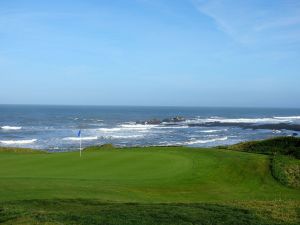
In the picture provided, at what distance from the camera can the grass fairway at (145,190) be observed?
411 inches

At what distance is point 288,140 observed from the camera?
3306 cm

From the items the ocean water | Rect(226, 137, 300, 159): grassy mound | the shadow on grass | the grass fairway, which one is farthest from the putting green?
the ocean water

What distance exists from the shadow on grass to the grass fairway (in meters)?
0.02

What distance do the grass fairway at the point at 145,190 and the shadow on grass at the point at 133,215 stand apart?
0.8 inches

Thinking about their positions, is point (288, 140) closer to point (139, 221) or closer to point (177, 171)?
point (177, 171)

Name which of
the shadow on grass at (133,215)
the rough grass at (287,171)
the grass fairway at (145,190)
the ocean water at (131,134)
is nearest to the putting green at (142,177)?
the grass fairway at (145,190)

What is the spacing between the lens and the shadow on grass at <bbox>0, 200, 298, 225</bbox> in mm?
9919

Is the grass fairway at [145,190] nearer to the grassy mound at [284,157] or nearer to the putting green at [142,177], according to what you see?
the putting green at [142,177]

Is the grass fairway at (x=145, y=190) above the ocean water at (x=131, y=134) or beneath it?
above

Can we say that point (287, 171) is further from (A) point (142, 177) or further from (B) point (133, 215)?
(B) point (133, 215)

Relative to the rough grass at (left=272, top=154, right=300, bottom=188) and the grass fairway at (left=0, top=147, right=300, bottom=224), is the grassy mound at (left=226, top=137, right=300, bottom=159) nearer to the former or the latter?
the grass fairway at (left=0, top=147, right=300, bottom=224)

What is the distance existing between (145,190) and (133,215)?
6147 mm

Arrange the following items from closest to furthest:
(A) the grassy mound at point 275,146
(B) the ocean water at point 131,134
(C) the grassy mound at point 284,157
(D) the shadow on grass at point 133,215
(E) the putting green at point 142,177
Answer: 1. (D) the shadow on grass at point 133,215
2. (E) the putting green at point 142,177
3. (C) the grassy mound at point 284,157
4. (A) the grassy mound at point 275,146
5. (B) the ocean water at point 131,134

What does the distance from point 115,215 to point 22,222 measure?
81.0 inches
